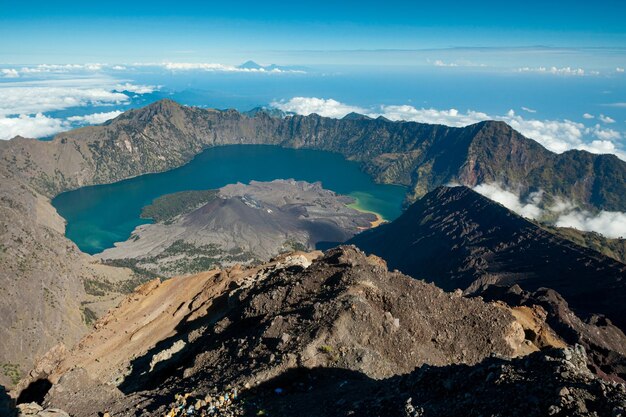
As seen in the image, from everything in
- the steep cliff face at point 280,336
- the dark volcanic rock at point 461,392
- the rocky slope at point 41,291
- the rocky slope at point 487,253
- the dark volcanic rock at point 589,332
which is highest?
the dark volcanic rock at point 461,392

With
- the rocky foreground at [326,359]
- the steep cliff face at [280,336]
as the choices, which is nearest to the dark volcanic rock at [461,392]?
the rocky foreground at [326,359]

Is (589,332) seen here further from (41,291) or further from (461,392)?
(41,291)

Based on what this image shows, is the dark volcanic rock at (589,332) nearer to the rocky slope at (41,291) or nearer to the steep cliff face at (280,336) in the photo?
the steep cliff face at (280,336)

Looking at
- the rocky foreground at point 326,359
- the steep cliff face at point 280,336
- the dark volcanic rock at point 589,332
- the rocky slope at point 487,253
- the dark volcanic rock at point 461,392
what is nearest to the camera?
the dark volcanic rock at point 461,392

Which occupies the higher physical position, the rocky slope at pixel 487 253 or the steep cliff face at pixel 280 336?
the steep cliff face at pixel 280 336

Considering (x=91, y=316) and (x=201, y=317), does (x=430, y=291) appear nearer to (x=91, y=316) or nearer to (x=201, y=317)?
(x=201, y=317)

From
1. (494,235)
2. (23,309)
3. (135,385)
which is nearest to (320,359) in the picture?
(135,385)

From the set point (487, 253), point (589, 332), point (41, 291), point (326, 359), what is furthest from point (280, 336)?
point (487, 253)
